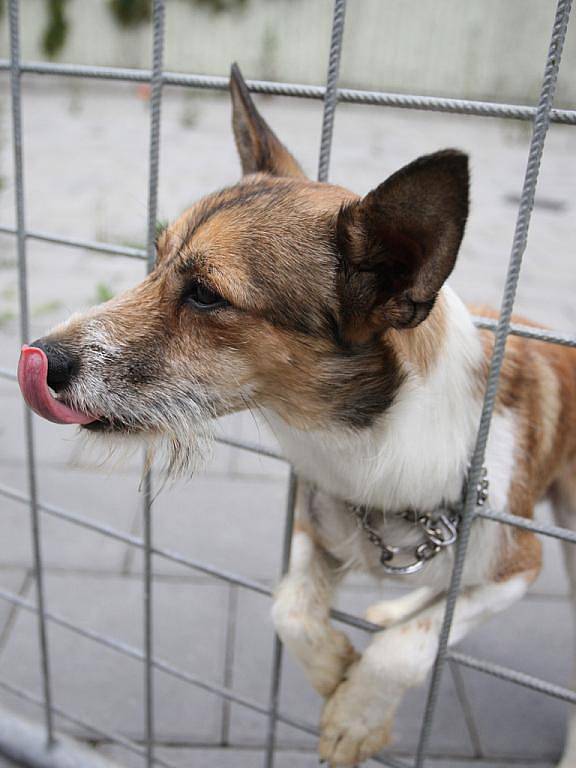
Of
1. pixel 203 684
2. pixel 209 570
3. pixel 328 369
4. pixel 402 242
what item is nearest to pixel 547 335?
pixel 402 242

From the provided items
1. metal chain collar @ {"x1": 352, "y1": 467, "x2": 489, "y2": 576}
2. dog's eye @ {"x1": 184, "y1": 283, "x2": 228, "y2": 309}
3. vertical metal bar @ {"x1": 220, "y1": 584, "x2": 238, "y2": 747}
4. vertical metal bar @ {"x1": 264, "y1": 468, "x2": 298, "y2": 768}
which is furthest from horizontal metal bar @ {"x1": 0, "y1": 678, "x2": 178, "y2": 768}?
dog's eye @ {"x1": 184, "y1": 283, "x2": 228, "y2": 309}

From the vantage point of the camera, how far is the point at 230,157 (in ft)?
32.6

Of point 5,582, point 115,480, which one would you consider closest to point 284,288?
point 5,582

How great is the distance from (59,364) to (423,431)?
772mm

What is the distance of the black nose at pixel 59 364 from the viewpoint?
4.90ft

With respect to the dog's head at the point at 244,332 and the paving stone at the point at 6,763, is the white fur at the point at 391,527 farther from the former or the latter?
the paving stone at the point at 6,763

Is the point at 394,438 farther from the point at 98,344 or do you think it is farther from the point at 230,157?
the point at 230,157

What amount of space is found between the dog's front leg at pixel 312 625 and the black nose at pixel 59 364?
0.69 m

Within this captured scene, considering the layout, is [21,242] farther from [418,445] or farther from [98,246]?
[418,445]

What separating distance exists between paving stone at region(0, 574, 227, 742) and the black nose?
1.41 m

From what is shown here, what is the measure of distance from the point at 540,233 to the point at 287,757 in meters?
6.35

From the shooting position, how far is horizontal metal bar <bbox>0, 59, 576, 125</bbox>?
1.31 metres

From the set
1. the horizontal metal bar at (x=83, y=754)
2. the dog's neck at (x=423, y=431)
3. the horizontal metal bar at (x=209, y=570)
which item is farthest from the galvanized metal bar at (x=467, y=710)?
the dog's neck at (x=423, y=431)

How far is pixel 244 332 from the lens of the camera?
1.50 metres
